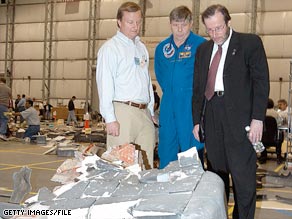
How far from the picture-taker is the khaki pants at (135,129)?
3016 mm

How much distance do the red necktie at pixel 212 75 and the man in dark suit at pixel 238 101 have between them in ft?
0.04

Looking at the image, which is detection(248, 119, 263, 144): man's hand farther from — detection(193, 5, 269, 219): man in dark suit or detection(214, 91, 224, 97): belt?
detection(214, 91, 224, 97): belt

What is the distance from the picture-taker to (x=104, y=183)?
1890mm

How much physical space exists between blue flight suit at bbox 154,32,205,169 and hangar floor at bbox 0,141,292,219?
972 millimetres

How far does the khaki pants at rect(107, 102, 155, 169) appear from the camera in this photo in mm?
3016

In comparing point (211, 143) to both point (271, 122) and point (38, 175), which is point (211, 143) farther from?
point (271, 122)

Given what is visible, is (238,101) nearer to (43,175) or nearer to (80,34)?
(43,175)

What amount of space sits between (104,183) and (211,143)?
1030mm

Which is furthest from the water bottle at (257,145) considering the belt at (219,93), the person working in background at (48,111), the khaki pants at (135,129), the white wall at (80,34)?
the person working in background at (48,111)

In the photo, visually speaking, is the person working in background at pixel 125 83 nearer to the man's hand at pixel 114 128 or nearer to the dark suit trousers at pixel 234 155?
the man's hand at pixel 114 128

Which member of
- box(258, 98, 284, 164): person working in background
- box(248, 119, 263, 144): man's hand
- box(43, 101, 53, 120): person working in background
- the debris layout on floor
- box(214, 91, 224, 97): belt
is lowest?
box(43, 101, 53, 120): person working in background

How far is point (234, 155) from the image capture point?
263 centimetres

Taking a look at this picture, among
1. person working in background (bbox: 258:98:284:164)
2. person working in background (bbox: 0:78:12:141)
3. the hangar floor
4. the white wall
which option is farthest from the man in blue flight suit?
the white wall

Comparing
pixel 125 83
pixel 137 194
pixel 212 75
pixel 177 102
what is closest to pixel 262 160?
pixel 177 102
